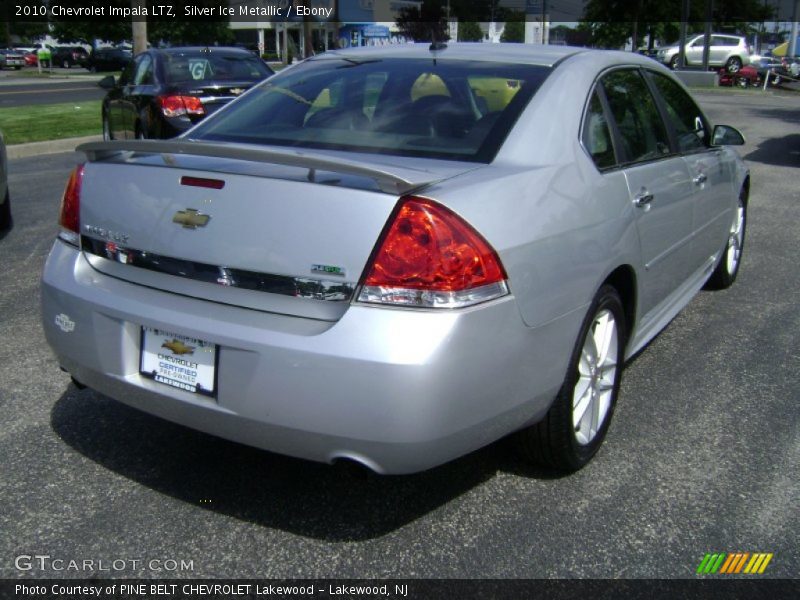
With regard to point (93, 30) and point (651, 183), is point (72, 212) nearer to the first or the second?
point (651, 183)

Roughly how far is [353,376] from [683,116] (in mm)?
2973

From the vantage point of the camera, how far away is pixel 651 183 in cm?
374

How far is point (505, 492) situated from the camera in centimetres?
319

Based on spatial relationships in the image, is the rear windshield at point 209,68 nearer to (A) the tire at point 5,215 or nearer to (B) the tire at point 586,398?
(A) the tire at point 5,215

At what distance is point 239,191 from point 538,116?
1175mm

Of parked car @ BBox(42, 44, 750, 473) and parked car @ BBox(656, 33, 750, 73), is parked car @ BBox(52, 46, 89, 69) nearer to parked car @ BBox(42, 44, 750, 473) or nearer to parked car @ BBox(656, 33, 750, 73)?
parked car @ BBox(656, 33, 750, 73)

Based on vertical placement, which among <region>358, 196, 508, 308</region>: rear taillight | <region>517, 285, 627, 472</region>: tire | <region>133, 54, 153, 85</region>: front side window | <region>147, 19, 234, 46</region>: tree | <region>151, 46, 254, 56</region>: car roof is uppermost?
<region>147, 19, 234, 46</region>: tree

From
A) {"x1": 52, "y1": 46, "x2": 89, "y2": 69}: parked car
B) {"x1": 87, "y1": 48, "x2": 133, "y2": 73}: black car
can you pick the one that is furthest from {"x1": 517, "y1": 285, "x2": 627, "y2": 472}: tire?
{"x1": 52, "y1": 46, "x2": 89, "y2": 69}: parked car

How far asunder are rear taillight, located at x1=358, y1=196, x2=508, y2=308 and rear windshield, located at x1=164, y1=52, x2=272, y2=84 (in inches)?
327

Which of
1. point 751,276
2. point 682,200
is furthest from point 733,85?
point 682,200

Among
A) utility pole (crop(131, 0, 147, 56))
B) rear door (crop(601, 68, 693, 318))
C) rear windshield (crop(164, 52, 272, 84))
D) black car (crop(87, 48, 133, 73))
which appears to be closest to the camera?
rear door (crop(601, 68, 693, 318))

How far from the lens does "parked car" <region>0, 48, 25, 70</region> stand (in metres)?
52.8

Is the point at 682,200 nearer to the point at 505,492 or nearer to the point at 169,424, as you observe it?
the point at 505,492

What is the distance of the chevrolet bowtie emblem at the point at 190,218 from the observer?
2.75m
